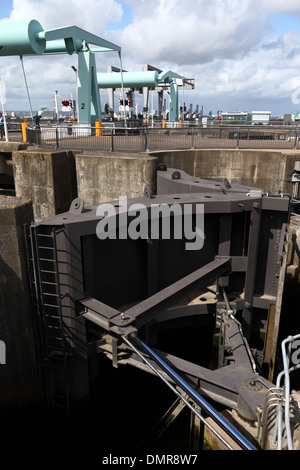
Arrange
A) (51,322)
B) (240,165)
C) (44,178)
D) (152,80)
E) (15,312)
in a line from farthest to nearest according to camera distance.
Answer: (152,80), (240,165), (44,178), (51,322), (15,312)

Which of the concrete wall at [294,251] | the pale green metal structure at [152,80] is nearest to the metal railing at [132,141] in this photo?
the concrete wall at [294,251]

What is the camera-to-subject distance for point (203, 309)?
859 centimetres

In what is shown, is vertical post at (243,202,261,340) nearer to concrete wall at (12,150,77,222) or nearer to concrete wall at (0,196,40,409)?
concrete wall at (0,196,40,409)

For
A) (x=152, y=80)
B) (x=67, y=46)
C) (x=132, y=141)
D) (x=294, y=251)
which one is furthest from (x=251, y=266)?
(x=152, y=80)

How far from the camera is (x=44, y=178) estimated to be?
12.1m

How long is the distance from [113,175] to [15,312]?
22.2 ft

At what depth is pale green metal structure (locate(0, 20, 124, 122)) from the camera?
18.5 metres

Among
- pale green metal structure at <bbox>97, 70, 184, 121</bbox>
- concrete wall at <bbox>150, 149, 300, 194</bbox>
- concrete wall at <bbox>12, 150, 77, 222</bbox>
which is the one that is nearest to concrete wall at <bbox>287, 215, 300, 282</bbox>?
concrete wall at <bbox>150, 149, 300, 194</bbox>

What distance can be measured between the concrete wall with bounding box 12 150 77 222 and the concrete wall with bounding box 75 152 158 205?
54 cm

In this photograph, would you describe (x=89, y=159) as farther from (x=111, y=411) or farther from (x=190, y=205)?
(x=111, y=411)

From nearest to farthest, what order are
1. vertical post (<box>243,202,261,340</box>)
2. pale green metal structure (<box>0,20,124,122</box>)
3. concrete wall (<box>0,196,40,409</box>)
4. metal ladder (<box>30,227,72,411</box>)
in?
concrete wall (<box>0,196,40,409</box>) < metal ladder (<box>30,227,72,411</box>) < vertical post (<box>243,202,261,340</box>) < pale green metal structure (<box>0,20,124,122</box>)

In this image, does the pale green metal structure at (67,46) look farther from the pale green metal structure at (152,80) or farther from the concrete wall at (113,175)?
the pale green metal structure at (152,80)

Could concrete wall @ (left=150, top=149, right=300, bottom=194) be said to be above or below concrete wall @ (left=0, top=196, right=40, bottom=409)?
above

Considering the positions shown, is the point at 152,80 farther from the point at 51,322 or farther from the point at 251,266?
the point at 51,322
